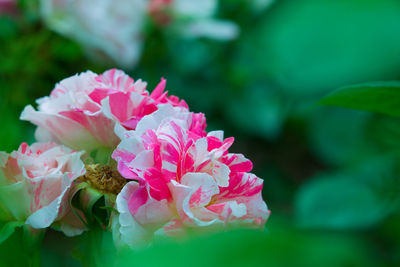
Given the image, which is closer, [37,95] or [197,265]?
[197,265]

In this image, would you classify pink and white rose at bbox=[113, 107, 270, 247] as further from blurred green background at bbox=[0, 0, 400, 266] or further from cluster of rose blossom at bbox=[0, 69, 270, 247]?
blurred green background at bbox=[0, 0, 400, 266]

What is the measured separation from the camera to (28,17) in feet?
2.61

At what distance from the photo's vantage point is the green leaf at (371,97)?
0.31 meters

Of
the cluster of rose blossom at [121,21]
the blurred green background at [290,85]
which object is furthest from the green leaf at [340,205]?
the cluster of rose blossom at [121,21]

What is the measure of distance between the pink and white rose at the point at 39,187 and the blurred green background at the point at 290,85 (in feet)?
1.31

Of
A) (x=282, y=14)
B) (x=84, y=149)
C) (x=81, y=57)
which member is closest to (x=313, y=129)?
(x=282, y=14)

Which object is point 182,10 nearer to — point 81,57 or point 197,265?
point 81,57

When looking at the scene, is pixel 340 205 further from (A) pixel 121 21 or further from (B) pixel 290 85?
(A) pixel 121 21

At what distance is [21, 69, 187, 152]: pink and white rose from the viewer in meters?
0.33

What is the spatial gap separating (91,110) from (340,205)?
0.66 meters

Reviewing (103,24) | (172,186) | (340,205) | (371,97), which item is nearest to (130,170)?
(172,186)

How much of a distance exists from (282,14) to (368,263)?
106 cm

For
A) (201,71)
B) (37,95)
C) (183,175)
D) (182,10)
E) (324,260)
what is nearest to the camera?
(324,260)

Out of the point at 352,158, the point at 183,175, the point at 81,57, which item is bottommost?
the point at 352,158
